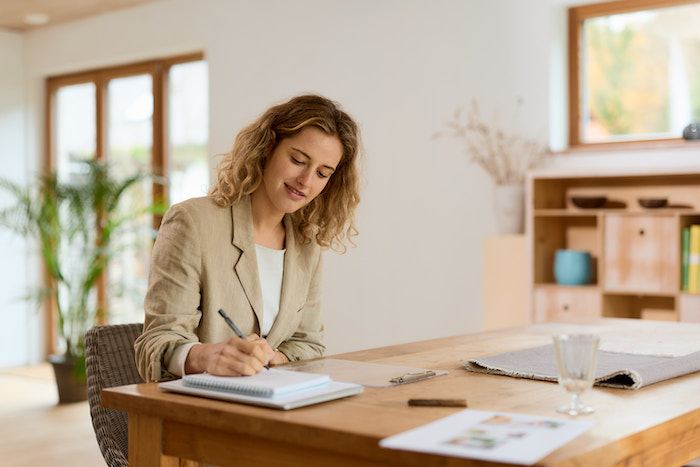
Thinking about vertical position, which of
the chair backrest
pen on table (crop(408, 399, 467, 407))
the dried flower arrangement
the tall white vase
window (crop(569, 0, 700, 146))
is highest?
window (crop(569, 0, 700, 146))

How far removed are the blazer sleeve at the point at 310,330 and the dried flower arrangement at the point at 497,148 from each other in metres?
2.56

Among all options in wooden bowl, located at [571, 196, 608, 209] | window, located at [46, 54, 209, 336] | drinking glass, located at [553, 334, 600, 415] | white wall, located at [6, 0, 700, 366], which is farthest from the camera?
window, located at [46, 54, 209, 336]

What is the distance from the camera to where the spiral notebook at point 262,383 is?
1.45m

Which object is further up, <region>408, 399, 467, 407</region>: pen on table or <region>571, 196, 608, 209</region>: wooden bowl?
<region>571, 196, 608, 209</region>: wooden bowl

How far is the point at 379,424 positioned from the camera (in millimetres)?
1308

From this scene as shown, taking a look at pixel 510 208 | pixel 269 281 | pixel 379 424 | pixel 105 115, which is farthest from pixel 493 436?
pixel 105 115

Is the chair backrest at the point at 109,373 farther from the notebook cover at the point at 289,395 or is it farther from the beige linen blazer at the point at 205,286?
the notebook cover at the point at 289,395

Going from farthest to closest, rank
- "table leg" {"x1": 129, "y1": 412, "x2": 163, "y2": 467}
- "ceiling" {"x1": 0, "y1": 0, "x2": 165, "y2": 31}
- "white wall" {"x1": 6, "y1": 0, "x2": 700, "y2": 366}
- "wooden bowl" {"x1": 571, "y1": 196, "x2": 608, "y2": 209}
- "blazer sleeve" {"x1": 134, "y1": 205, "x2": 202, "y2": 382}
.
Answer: "ceiling" {"x1": 0, "y1": 0, "x2": 165, "y2": 31}, "white wall" {"x1": 6, "y1": 0, "x2": 700, "y2": 366}, "wooden bowl" {"x1": 571, "y1": 196, "x2": 608, "y2": 209}, "blazer sleeve" {"x1": 134, "y1": 205, "x2": 202, "y2": 382}, "table leg" {"x1": 129, "y1": 412, "x2": 163, "y2": 467}

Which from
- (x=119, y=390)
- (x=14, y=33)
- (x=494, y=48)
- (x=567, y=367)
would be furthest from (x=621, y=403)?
(x=14, y=33)

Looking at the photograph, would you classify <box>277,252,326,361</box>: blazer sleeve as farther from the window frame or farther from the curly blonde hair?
the window frame

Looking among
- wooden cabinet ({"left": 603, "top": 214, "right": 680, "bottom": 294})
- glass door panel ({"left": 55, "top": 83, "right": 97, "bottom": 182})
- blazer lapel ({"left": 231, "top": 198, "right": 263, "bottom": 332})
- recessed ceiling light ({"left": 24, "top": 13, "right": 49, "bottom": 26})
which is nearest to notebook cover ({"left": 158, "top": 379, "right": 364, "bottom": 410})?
blazer lapel ({"left": 231, "top": 198, "right": 263, "bottom": 332})

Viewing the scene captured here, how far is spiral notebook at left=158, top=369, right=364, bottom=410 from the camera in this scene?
1.43 meters

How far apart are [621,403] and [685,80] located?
3.33 m

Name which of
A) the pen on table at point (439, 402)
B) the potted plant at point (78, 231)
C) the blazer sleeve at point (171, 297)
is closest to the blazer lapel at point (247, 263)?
the blazer sleeve at point (171, 297)
